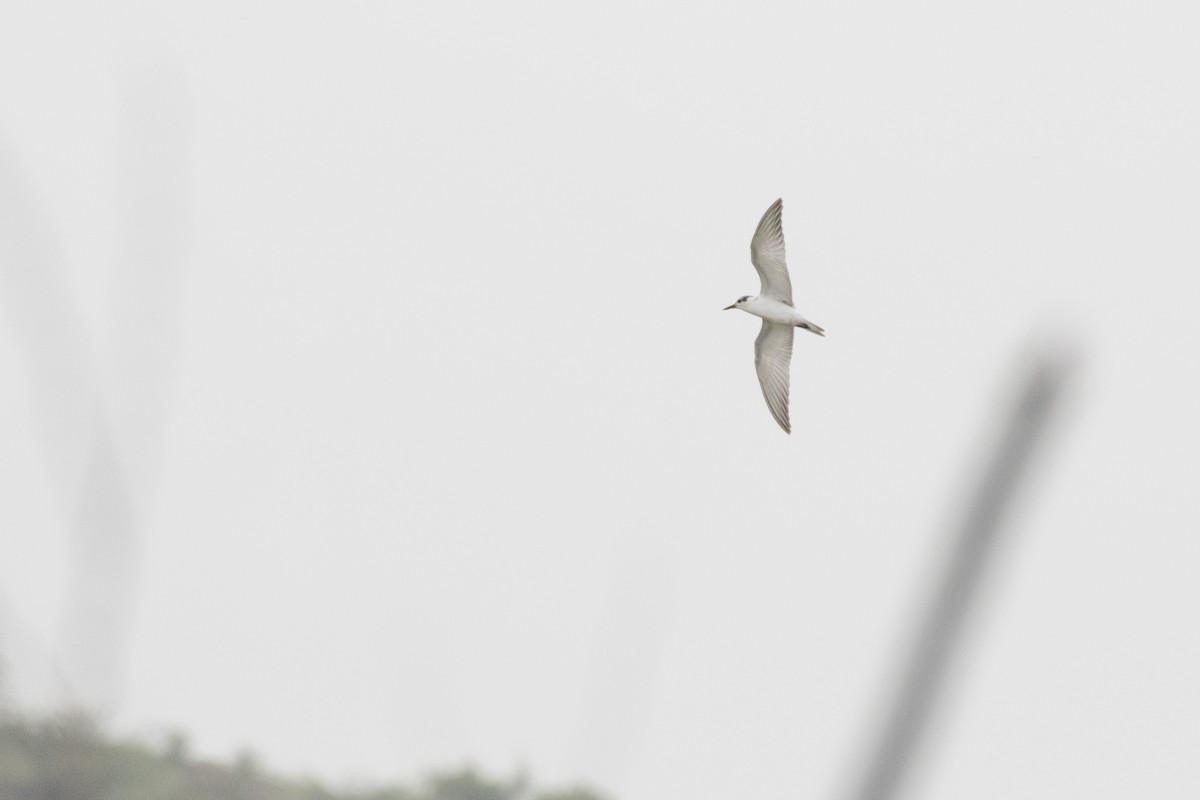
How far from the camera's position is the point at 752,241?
54.4 ft

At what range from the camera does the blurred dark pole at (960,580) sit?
26.0 inches

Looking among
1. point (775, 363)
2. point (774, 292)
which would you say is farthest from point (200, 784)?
point (774, 292)

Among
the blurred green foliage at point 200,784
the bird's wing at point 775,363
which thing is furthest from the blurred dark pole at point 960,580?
the bird's wing at point 775,363

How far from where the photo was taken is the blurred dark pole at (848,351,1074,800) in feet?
2.16

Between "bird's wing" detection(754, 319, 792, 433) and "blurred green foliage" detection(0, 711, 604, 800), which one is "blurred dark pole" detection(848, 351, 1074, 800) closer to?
"blurred green foliage" detection(0, 711, 604, 800)

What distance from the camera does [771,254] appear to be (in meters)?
16.5

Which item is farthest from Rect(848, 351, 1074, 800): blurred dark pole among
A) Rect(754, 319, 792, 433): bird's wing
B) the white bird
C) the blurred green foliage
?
Rect(754, 319, 792, 433): bird's wing

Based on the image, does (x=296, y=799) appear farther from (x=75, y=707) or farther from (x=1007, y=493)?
(x=1007, y=493)

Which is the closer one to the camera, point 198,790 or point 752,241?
point 752,241

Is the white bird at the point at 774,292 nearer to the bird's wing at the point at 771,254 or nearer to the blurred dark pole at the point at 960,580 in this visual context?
the bird's wing at the point at 771,254

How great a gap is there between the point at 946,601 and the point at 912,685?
2.2 inches

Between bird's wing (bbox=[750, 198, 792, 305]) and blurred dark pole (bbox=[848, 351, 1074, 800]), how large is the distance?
16.0m

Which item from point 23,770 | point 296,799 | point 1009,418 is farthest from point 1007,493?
point 296,799

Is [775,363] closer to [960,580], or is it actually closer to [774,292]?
[774,292]
